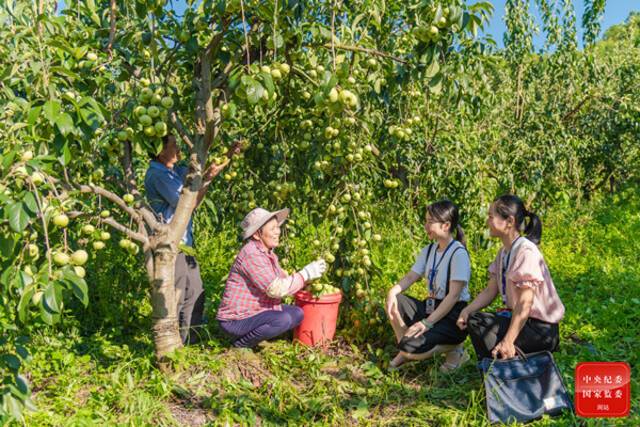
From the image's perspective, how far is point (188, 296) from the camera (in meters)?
3.46

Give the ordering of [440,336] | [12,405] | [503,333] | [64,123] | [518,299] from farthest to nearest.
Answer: [440,336], [503,333], [518,299], [64,123], [12,405]

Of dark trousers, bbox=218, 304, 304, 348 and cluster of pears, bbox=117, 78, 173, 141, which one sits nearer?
cluster of pears, bbox=117, 78, 173, 141

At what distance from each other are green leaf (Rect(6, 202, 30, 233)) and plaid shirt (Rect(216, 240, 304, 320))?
162cm

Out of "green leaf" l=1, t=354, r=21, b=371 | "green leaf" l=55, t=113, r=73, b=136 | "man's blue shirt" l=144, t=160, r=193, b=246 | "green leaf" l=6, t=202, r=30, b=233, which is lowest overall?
"green leaf" l=1, t=354, r=21, b=371

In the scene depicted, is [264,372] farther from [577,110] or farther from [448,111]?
[577,110]

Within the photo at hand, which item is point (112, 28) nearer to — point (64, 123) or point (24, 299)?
point (64, 123)

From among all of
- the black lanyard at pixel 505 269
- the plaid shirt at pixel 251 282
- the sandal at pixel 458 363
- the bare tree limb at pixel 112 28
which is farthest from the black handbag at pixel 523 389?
the bare tree limb at pixel 112 28

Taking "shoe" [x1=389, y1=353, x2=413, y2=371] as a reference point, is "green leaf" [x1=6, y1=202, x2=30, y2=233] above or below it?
above

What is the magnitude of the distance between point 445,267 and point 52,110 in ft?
6.73

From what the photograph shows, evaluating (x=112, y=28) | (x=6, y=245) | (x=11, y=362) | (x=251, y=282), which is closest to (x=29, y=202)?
(x=6, y=245)

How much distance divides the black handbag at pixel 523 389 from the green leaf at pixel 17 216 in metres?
2.00

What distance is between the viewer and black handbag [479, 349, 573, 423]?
2539 millimetres

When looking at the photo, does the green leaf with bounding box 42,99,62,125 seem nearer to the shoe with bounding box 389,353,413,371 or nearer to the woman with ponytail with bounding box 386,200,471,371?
the woman with ponytail with bounding box 386,200,471,371

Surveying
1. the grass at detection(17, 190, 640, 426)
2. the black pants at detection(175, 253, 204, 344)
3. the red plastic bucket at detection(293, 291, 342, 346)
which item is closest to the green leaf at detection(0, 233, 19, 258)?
the grass at detection(17, 190, 640, 426)
